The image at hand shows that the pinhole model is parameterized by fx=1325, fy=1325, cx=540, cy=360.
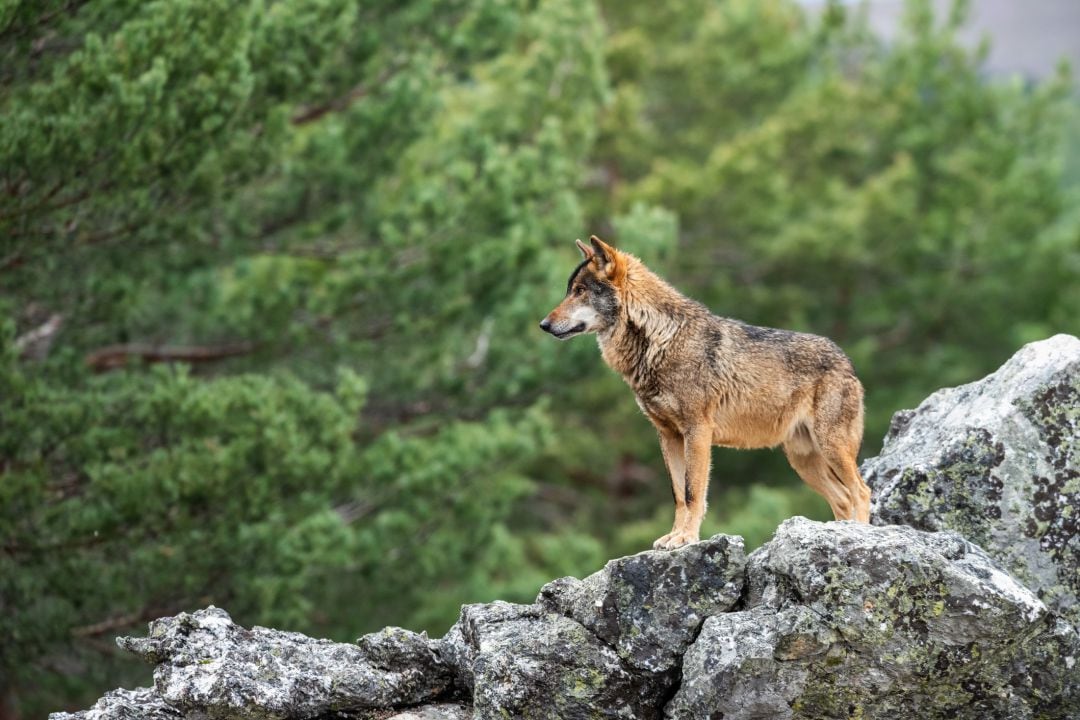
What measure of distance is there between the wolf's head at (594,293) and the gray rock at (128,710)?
3.58 meters

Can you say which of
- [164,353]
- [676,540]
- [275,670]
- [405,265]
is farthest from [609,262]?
[164,353]

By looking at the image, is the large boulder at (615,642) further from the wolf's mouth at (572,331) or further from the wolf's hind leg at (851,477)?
the wolf's mouth at (572,331)

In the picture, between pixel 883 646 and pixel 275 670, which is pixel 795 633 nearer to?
pixel 883 646

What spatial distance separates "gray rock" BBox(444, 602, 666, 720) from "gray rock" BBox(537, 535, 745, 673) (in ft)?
0.34

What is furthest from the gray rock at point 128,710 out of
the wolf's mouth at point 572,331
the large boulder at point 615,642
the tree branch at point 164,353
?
the tree branch at point 164,353

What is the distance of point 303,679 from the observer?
308 inches

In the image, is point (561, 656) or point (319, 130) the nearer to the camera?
point (561, 656)

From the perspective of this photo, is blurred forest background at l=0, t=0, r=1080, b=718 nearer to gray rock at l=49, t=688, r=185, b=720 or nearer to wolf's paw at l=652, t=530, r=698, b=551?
gray rock at l=49, t=688, r=185, b=720

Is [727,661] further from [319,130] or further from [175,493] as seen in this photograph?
[319,130]

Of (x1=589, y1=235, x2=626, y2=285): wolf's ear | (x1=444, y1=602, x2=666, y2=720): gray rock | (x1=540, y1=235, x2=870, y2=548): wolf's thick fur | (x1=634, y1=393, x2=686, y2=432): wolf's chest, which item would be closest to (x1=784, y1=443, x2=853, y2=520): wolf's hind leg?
(x1=540, y1=235, x2=870, y2=548): wolf's thick fur

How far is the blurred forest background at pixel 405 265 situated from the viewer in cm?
1289

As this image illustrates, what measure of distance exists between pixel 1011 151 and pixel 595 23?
11.2m

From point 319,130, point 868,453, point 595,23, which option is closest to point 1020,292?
point 868,453

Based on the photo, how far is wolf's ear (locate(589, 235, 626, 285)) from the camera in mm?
9383
